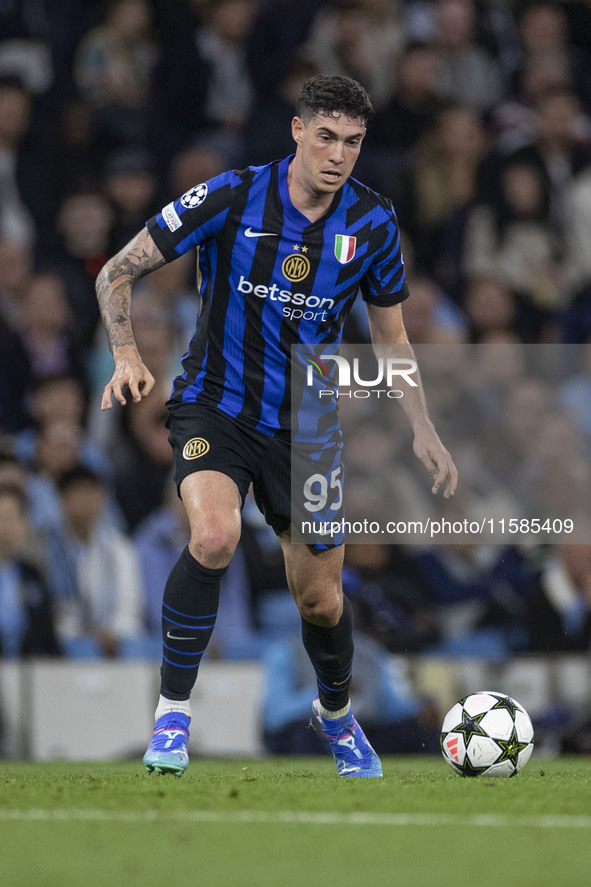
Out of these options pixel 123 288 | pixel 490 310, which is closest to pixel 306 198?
pixel 123 288

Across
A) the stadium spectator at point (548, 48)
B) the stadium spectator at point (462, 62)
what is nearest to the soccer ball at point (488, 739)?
the stadium spectator at point (462, 62)

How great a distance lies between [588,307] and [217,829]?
7.20 m

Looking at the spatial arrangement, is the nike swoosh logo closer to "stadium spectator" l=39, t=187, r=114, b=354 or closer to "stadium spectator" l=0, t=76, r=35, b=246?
"stadium spectator" l=39, t=187, r=114, b=354

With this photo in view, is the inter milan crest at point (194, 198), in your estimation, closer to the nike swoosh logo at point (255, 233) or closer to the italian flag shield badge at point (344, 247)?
the nike swoosh logo at point (255, 233)

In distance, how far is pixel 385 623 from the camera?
7895 millimetres

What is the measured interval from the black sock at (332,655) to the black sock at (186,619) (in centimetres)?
60

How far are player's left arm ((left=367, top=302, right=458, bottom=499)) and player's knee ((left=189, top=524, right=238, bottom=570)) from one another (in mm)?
981

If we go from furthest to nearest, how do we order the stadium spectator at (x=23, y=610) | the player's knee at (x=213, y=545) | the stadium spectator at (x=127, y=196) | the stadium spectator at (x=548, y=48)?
the stadium spectator at (x=548, y=48), the stadium spectator at (x=127, y=196), the stadium spectator at (x=23, y=610), the player's knee at (x=213, y=545)

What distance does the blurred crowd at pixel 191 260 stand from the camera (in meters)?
7.92

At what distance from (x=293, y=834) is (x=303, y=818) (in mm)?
248

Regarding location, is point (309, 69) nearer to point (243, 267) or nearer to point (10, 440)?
point (10, 440)

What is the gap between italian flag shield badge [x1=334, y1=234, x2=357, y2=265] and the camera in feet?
15.6

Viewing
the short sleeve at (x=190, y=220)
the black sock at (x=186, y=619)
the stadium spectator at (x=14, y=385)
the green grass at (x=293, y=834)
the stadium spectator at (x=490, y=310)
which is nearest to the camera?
the green grass at (x=293, y=834)

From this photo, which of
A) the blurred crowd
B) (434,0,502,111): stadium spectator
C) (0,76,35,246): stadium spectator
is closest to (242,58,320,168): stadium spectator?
the blurred crowd
